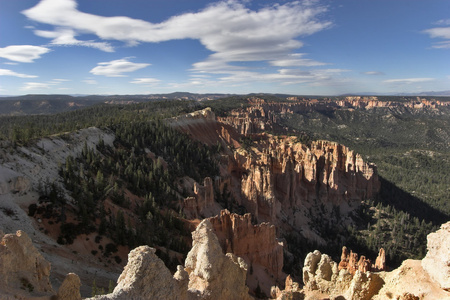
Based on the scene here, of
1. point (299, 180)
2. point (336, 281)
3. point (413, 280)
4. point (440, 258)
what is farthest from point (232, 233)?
point (299, 180)

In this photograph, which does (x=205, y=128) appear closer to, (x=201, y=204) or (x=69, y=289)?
(x=201, y=204)

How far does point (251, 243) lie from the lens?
24.4 meters

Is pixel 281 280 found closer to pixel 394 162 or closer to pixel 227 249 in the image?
pixel 227 249

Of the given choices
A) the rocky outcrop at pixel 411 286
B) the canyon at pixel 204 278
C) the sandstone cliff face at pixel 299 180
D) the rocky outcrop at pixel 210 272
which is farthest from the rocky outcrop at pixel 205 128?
the rocky outcrop at pixel 411 286

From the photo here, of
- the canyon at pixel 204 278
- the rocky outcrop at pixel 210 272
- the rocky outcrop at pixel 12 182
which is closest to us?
the canyon at pixel 204 278

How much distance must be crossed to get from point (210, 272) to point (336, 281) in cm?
591

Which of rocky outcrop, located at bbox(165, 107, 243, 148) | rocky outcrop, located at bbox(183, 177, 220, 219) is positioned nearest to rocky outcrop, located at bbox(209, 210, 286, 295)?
rocky outcrop, located at bbox(183, 177, 220, 219)

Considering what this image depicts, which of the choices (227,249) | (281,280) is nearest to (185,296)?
(227,249)

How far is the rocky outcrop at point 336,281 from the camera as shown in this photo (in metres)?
10.1

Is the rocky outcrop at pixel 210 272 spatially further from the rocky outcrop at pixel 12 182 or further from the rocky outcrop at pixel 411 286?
the rocky outcrop at pixel 12 182

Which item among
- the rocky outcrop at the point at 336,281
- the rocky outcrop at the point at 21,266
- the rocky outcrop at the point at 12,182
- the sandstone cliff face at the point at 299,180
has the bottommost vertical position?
the sandstone cliff face at the point at 299,180

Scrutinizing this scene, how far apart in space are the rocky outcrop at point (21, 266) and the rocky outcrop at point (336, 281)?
1104 cm

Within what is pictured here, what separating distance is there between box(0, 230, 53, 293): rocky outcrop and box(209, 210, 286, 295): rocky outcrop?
1458 cm

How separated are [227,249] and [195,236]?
1103 centimetres
